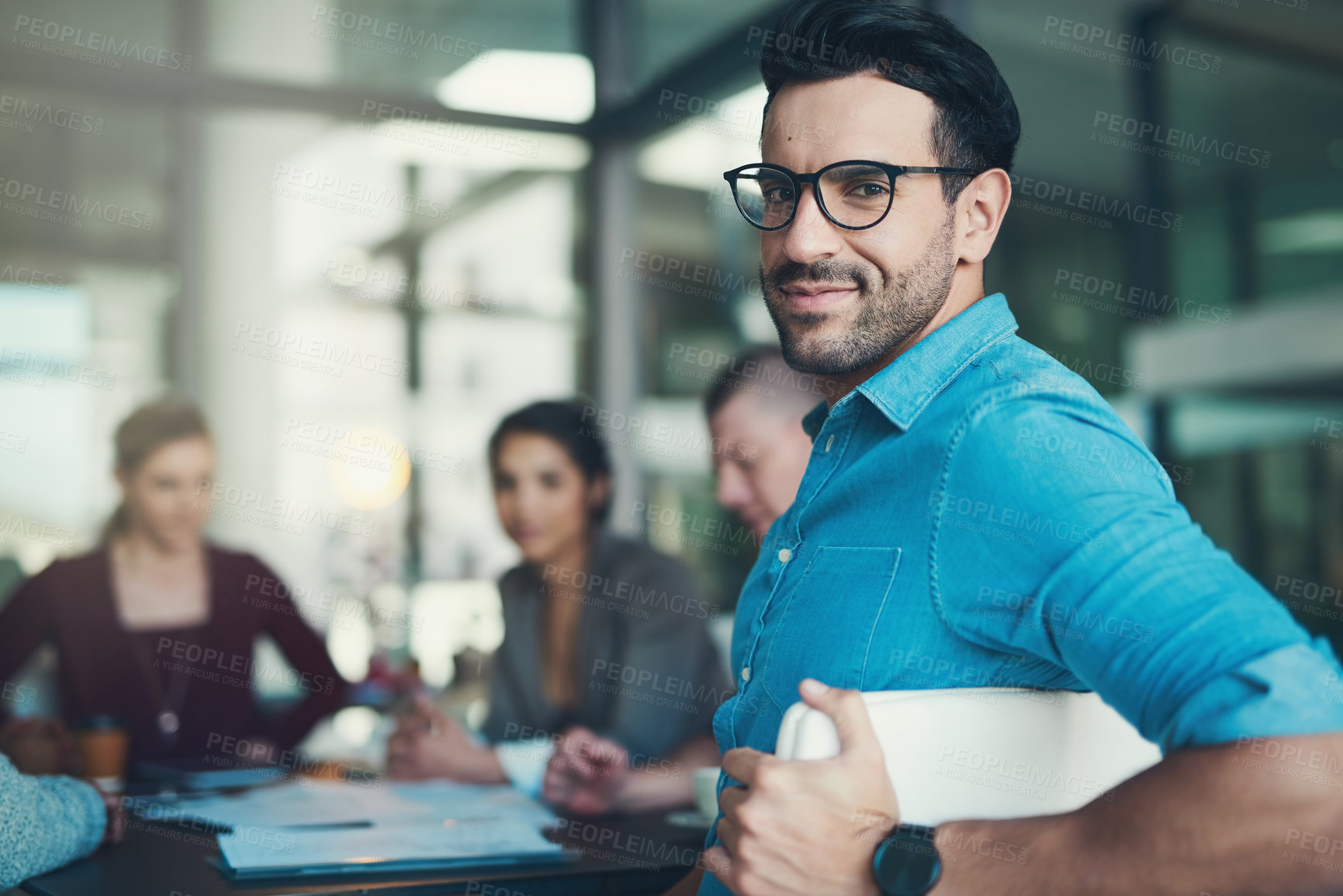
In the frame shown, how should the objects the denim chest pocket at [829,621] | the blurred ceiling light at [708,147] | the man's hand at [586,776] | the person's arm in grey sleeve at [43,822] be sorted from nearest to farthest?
1. the denim chest pocket at [829,621]
2. the person's arm in grey sleeve at [43,822]
3. the man's hand at [586,776]
4. the blurred ceiling light at [708,147]

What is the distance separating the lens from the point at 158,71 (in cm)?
409

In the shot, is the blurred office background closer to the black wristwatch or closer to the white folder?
the white folder

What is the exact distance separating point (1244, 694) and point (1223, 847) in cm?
12

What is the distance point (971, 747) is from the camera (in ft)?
3.24

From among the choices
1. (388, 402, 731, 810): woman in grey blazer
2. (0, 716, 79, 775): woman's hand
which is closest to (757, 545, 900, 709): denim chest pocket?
(388, 402, 731, 810): woman in grey blazer

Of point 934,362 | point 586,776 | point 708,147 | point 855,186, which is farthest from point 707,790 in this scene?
point 708,147

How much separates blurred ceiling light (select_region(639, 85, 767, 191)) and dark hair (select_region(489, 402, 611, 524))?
1020mm

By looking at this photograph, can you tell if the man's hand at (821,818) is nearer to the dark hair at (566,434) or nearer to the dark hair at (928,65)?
the dark hair at (928,65)

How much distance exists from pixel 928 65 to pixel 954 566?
0.54 meters

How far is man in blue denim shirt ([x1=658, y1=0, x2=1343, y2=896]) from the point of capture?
0.80m

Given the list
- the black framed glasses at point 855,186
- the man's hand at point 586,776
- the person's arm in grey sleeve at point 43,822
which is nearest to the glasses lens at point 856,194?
the black framed glasses at point 855,186

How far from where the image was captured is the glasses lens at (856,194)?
1.15 meters

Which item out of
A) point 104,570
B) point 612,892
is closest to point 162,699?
point 104,570

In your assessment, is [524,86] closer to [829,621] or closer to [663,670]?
[663,670]
